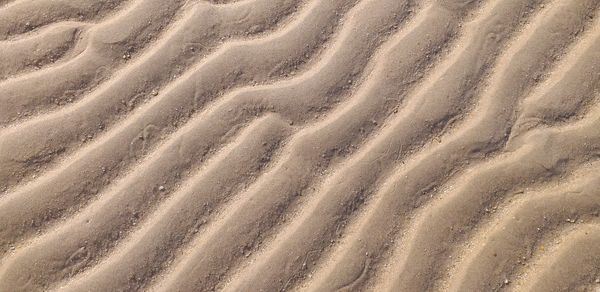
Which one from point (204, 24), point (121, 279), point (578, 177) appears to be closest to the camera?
point (121, 279)

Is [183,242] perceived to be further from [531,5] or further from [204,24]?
[531,5]

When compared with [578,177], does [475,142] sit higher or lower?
higher

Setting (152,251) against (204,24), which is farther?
(204,24)

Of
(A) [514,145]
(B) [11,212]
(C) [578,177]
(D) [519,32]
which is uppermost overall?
(B) [11,212]

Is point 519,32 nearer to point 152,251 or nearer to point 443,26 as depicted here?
point 443,26

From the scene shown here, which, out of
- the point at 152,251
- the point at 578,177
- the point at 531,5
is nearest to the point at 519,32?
the point at 531,5

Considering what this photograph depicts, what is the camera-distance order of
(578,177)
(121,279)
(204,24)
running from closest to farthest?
(121,279) < (578,177) < (204,24)
